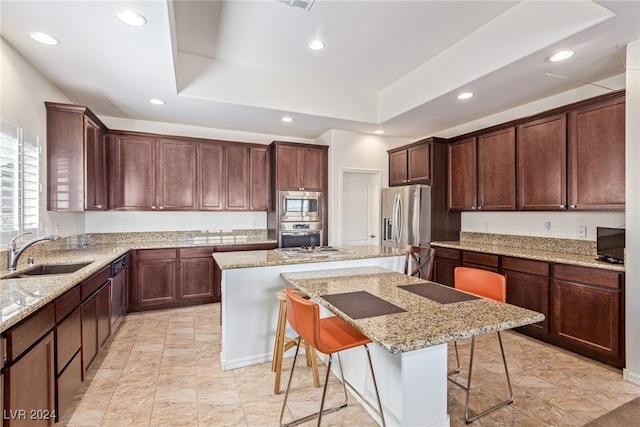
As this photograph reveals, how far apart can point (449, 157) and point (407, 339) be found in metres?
3.88

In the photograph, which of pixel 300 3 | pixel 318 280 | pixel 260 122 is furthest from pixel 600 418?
pixel 260 122

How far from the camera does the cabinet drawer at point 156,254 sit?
3947 mm

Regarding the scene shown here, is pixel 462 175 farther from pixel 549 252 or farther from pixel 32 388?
pixel 32 388

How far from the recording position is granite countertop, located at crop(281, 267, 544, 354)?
1.24 metres

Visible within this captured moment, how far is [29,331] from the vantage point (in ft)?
4.86

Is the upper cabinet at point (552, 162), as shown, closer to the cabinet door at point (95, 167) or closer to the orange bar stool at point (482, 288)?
the orange bar stool at point (482, 288)

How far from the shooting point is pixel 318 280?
88.3 inches

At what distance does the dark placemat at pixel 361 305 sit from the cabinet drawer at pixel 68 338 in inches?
65.3

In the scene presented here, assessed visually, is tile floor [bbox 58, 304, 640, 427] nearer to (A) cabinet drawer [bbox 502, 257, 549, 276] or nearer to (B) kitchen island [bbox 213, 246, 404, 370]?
(B) kitchen island [bbox 213, 246, 404, 370]

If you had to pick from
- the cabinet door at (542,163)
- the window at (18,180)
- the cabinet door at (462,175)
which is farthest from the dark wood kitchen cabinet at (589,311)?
the window at (18,180)

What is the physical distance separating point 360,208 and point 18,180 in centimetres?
424

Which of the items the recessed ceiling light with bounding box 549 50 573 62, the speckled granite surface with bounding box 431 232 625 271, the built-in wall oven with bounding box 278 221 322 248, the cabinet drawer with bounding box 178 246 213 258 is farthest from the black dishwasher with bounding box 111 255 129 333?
the recessed ceiling light with bounding box 549 50 573 62

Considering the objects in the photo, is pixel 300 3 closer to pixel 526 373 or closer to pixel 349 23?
pixel 349 23

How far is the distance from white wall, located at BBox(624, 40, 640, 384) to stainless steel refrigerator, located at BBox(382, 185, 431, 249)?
2.19 m
